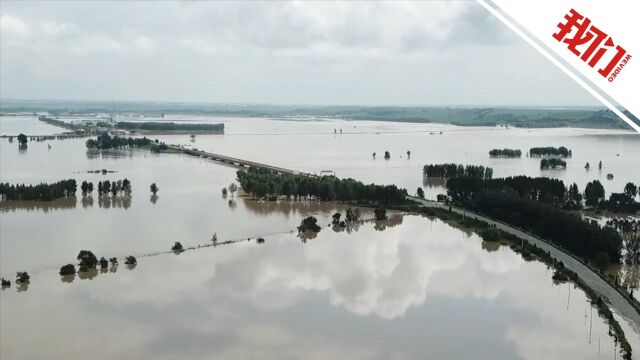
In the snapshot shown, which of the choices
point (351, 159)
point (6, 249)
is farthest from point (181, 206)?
point (351, 159)

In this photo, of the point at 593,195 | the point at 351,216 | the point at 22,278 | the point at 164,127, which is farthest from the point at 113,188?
the point at 164,127

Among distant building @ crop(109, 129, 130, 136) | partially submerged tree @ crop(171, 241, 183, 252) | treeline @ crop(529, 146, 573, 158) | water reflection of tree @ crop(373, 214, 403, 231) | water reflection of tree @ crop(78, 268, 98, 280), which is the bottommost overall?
water reflection of tree @ crop(78, 268, 98, 280)

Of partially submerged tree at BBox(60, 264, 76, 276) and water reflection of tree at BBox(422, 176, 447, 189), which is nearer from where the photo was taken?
partially submerged tree at BBox(60, 264, 76, 276)

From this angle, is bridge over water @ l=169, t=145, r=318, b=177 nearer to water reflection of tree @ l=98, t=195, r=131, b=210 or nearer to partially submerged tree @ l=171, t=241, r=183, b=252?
water reflection of tree @ l=98, t=195, r=131, b=210

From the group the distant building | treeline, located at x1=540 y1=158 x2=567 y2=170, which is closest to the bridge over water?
treeline, located at x1=540 y1=158 x2=567 y2=170

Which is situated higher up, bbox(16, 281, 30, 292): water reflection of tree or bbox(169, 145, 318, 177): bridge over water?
bbox(169, 145, 318, 177): bridge over water

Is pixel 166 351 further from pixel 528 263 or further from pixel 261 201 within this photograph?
pixel 261 201
